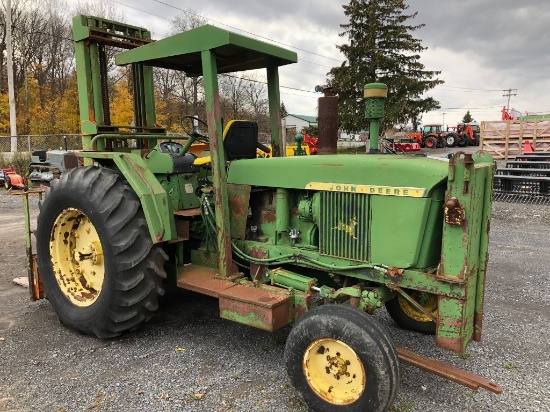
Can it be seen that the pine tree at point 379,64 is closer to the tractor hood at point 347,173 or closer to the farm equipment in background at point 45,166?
the farm equipment in background at point 45,166

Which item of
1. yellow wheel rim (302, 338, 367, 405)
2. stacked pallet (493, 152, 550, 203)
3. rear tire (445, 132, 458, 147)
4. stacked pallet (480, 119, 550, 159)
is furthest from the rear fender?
rear tire (445, 132, 458, 147)

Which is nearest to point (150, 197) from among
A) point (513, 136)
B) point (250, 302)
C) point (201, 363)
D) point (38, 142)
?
point (250, 302)

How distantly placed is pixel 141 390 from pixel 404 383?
177 centimetres

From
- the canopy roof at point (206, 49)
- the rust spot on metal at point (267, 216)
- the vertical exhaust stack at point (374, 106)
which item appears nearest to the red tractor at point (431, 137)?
the vertical exhaust stack at point (374, 106)

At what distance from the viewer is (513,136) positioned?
58.1 feet

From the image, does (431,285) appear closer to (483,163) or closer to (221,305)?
(483,163)

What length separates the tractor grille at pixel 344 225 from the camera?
10.4 feet

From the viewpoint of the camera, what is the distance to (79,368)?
134 inches

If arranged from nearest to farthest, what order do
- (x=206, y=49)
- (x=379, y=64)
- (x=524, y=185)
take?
(x=206, y=49) < (x=524, y=185) < (x=379, y=64)

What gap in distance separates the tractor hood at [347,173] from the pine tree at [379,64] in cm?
2478

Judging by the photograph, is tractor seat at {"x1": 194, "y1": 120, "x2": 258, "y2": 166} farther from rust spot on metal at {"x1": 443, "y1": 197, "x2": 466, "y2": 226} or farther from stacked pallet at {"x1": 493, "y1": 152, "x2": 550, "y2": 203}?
stacked pallet at {"x1": 493, "y1": 152, "x2": 550, "y2": 203}

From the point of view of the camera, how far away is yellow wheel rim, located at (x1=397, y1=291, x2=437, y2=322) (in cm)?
358

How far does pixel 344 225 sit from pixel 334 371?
A: 99cm

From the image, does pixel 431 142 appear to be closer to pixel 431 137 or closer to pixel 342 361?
pixel 431 137
